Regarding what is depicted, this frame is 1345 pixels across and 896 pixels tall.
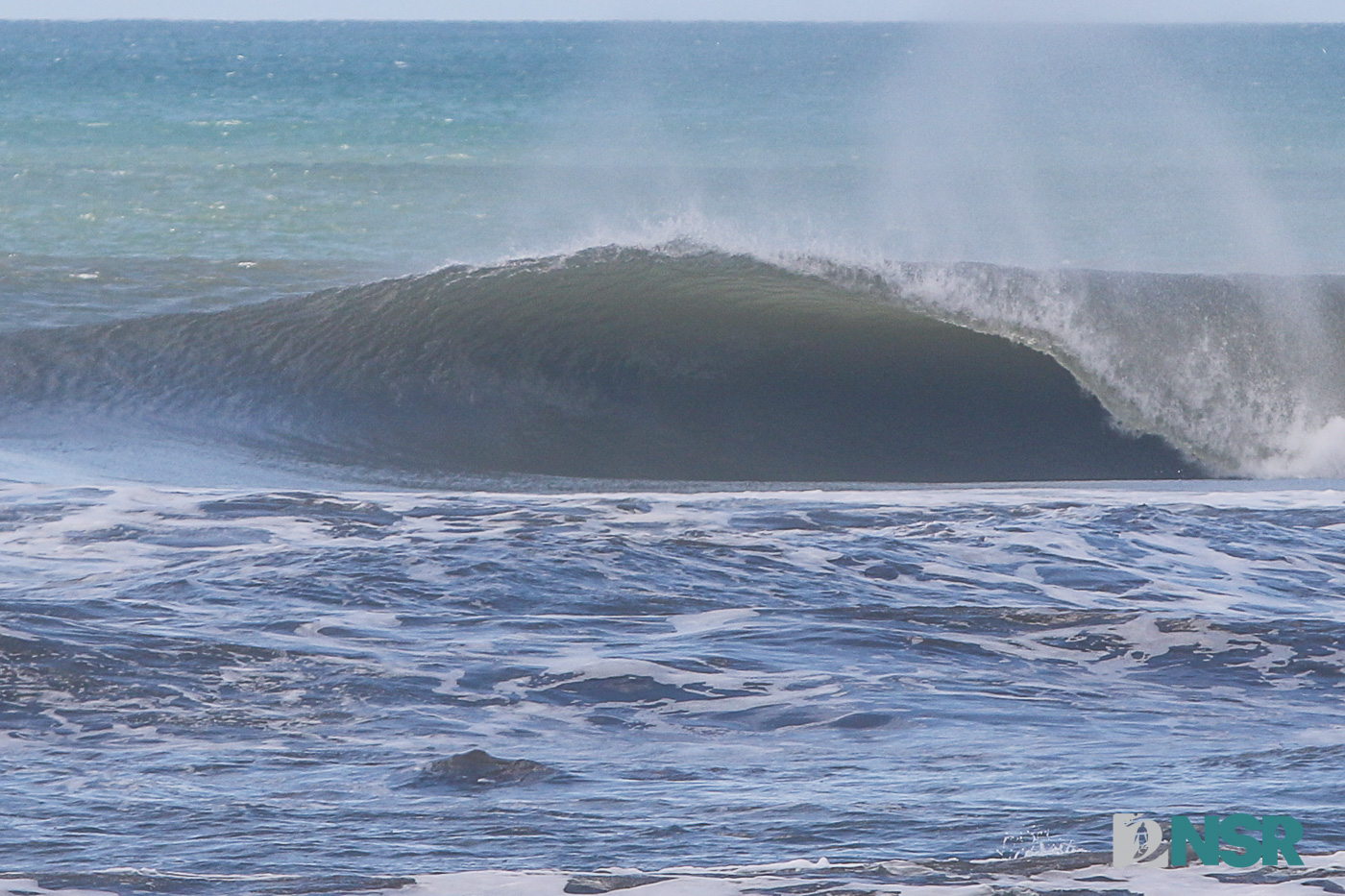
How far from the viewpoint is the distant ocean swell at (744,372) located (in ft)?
31.3

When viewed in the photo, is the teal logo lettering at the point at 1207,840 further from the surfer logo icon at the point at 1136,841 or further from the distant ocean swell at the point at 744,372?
the distant ocean swell at the point at 744,372

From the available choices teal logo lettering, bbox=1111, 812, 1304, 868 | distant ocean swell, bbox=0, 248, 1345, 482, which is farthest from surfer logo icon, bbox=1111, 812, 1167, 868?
distant ocean swell, bbox=0, 248, 1345, 482

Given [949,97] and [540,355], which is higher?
[949,97]

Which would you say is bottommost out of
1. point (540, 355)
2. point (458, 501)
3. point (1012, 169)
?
point (458, 501)

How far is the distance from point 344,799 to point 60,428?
6.80 meters

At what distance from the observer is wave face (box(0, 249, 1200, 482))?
30.9ft

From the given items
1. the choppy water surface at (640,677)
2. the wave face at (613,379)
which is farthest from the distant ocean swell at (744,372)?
the choppy water surface at (640,677)

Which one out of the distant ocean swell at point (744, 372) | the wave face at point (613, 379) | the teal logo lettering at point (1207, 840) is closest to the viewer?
the teal logo lettering at point (1207, 840)

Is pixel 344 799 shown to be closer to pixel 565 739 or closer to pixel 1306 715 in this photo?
pixel 565 739

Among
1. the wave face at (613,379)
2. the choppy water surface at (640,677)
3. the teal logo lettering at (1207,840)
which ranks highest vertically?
the wave face at (613,379)

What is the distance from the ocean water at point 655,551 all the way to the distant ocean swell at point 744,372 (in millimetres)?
45

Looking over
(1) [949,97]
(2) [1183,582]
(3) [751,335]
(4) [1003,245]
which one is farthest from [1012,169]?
(2) [1183,582]

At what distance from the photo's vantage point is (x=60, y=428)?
967 cm

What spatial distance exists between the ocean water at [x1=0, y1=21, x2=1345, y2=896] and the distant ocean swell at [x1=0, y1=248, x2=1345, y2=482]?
0.04 metres
